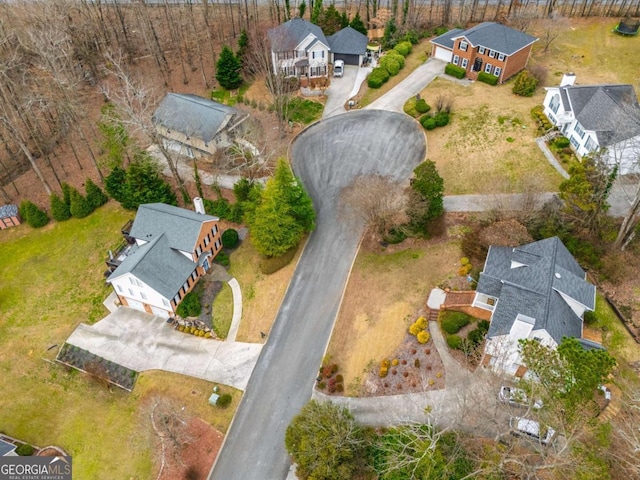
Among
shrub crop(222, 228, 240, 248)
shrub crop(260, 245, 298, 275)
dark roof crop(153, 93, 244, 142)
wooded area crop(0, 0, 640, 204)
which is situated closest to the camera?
shrub crop(260, 245, 298, 275)

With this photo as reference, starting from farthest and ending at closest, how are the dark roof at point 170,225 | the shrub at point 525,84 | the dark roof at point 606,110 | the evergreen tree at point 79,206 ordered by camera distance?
the shrub at point 525,84 → the evergreen tree at point 79,206 → the dark roof at point 606,110 → the dark roof at point 170,225

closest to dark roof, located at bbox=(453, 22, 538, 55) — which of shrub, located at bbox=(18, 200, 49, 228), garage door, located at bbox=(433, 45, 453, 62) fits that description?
garage door, located at bbox=(433, 45, 453, 62)

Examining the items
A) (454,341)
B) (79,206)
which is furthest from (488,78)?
(79,206)

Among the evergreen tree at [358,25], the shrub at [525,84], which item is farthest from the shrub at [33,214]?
the shrub at [525,84]

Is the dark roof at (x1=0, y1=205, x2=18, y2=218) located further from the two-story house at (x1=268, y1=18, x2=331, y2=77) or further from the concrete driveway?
the two-story house at (x1=268, y1=18, x2=331, y2=77)

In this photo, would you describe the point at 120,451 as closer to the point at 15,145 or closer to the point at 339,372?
the point at 339,372

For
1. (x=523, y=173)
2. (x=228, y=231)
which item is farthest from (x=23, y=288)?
(x=523, y=173)

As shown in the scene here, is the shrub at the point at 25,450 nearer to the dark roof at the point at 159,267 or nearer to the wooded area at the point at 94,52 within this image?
the dark roof at the point at 159,267
